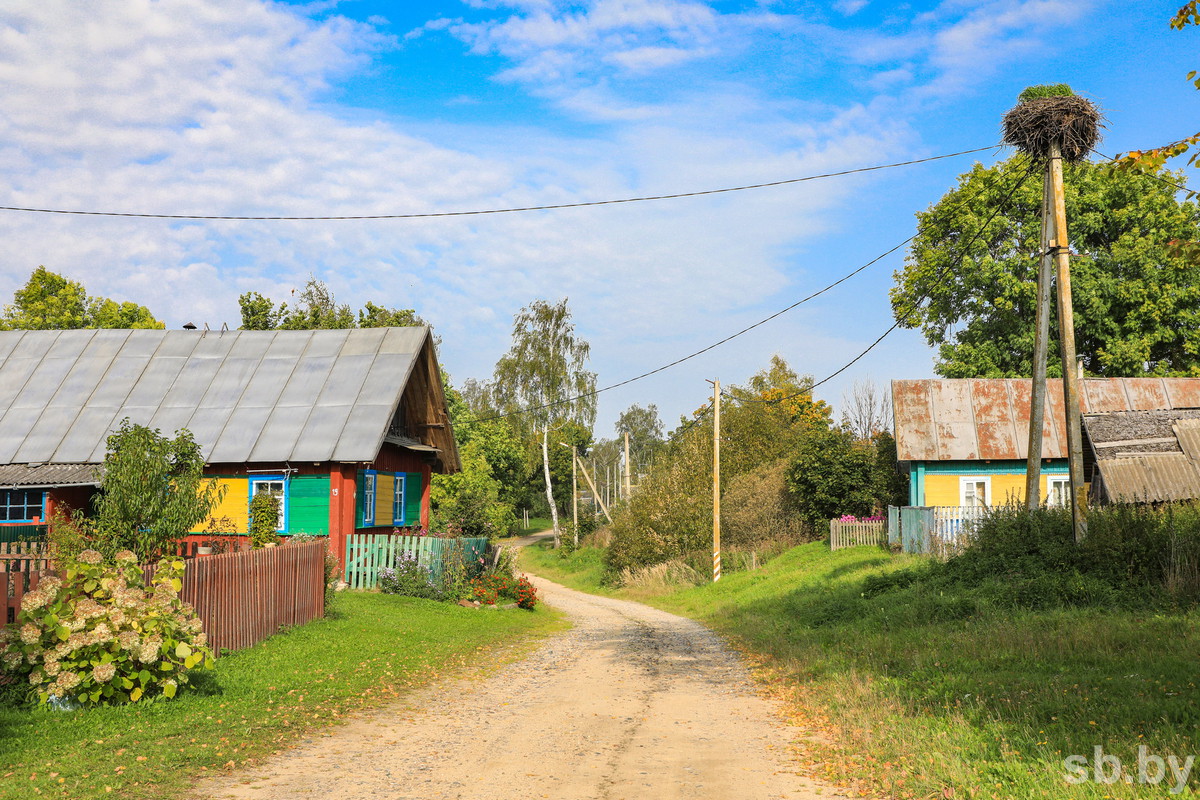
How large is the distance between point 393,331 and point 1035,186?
90.7ft

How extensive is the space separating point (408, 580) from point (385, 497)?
4.53m

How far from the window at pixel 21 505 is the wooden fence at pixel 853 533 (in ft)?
75.6

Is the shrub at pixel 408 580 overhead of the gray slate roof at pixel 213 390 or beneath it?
beneath

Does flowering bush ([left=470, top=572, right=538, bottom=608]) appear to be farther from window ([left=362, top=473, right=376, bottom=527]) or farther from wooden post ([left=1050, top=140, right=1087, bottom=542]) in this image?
wooden post ([left=1050, top=140, right=1087, bottom=542])

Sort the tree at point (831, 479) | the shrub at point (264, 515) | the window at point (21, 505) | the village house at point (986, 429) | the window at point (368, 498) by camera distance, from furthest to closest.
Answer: the tree at point (831, 479), the village house at point (986, 429), the window at point (368, 498), the window at point (21, 505), the shrub at point (264, 515)

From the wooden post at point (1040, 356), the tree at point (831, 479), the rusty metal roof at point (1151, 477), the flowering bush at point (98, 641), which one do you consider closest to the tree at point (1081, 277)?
the tree at point (831, 479)

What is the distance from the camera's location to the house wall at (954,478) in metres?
32.3

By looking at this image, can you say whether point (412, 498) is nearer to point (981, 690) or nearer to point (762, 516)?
point (762, 516)

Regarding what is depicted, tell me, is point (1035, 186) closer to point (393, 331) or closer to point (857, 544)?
point (857, 544)

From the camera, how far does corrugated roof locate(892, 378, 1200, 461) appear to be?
3216 centimetres

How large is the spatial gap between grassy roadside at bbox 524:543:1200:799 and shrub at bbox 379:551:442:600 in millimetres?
7077

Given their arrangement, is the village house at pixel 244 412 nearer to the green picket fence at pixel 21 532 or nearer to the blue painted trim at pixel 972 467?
the green picket fence at pixel 21 532

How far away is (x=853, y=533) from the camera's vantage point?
31109mm

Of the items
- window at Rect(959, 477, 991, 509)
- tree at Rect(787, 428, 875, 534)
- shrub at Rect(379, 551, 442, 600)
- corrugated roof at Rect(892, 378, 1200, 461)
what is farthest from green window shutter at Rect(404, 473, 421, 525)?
window at Rect(959, 477, 991, 509)
